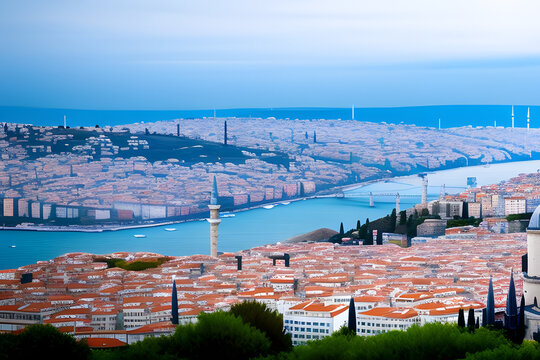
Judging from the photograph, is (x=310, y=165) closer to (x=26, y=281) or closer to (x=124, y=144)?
(x=124, y=144)

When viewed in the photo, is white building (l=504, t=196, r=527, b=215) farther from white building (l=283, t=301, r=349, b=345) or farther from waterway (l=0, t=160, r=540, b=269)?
white building (l=283, t=301, r=349, b=345)

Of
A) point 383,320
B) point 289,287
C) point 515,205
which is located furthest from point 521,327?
point 515,205

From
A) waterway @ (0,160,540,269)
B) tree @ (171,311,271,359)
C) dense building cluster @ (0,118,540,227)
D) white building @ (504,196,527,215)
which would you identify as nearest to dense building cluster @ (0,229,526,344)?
tree @ (171,311,271,359)

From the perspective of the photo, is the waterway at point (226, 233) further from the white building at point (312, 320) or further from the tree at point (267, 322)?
the tree at point (267, 322)

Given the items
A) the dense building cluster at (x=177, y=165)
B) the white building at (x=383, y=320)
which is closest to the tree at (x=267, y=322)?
the white building at (x=383, y=320)

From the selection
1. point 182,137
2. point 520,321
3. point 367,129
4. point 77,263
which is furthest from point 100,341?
point 367,129

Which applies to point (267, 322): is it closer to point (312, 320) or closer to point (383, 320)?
point (312, 320)
